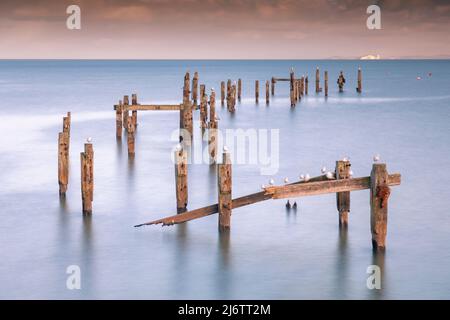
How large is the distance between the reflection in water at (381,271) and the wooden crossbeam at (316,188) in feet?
4.76

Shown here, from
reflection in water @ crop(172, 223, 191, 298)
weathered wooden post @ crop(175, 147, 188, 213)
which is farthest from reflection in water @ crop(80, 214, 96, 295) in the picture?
weathered wooden post @ crop(175, 147, 188, 213)

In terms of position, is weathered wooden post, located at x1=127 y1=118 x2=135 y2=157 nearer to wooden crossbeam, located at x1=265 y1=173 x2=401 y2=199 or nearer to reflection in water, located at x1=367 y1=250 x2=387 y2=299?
wooden crossbeam, located at x1=265 y1=173 x2=401 y2=199

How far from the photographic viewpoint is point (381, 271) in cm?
1464

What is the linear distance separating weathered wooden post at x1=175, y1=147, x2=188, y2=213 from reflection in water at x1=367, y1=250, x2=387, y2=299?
4404mm

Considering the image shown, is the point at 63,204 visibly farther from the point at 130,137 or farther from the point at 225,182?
the point at 130,137

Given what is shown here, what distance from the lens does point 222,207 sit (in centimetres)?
1582

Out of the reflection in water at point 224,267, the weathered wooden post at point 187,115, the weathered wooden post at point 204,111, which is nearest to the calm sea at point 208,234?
the reflection in water at point 224,267

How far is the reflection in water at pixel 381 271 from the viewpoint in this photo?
13734mm

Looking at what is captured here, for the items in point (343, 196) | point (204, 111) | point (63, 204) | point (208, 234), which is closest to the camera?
point (343, 196)

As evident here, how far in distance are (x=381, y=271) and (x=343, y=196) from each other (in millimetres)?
2077

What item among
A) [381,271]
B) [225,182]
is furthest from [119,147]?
[381,271]

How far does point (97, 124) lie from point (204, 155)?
1356 centimetres
